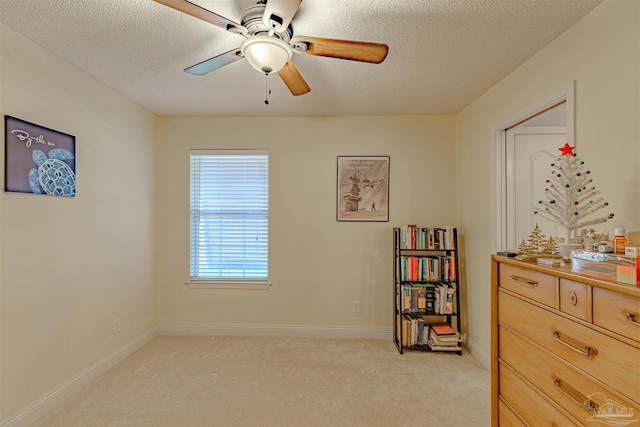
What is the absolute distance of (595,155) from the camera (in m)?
1.57

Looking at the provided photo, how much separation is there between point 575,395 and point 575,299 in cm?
36

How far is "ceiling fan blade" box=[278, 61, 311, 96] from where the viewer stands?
176 cm

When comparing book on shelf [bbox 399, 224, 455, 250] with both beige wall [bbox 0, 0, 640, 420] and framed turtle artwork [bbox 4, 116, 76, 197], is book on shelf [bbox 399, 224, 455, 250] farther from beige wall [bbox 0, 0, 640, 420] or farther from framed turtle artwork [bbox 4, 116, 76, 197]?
framed turtle artwork [bbox 4, 116, 76, 197]

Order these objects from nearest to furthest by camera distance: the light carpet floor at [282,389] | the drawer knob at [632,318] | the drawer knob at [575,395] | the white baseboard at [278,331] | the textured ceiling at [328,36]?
1. the drawer knob at [632,318]
2. the drawer knob at [575,395]
3. the textured ceiling at [328,36]
4. the light carpet floor at [282,389]
5. the white baseboard at [278,331]

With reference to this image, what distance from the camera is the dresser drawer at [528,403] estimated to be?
3.87 feet

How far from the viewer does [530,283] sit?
4.35 ft

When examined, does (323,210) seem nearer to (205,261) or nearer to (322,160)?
(322,160)

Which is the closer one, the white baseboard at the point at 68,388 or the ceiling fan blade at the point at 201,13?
the ceiling fan blade at the point at 201,13

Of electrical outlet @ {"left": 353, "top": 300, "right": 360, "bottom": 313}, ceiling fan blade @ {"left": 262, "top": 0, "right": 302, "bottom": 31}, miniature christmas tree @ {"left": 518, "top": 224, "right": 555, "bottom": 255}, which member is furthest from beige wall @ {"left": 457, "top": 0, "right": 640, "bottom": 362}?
electrical outlet @ {"left": 353, "top": 300, "right": 360, "bottom": 313}

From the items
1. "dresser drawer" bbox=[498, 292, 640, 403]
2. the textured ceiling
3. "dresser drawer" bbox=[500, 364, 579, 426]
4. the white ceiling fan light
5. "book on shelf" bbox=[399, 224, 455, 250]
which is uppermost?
the textured ceiling

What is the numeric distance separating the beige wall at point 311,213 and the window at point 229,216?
0.10 m

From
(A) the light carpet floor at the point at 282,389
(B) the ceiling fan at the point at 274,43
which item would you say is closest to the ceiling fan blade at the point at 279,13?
(B) the ceiling fan at the point at 274,43

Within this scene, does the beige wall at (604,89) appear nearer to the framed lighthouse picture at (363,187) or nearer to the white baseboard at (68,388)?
the framed lighthouse picture at (363,187)

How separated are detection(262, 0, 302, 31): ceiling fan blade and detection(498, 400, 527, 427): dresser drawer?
85.4 inches
